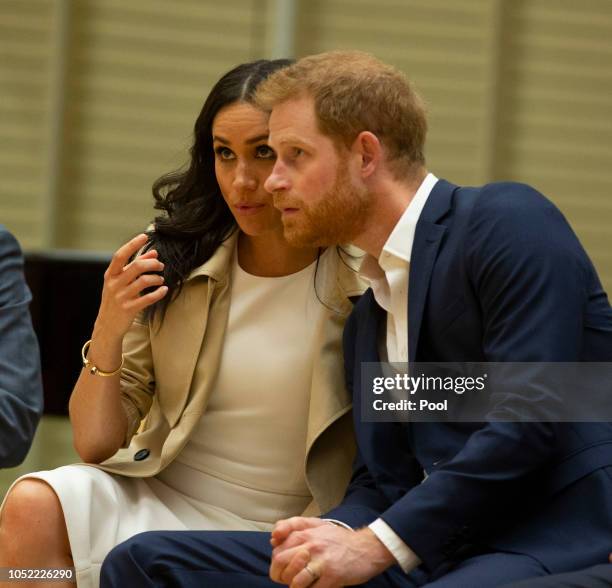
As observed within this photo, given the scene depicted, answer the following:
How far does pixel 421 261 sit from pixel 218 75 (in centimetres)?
311

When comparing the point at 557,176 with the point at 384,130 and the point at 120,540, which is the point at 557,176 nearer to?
the point at 384,130

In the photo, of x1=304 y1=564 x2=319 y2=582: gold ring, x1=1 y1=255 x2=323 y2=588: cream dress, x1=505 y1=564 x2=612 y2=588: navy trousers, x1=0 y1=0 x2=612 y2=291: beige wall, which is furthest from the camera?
x1=0 y1=0 x2=612 y2=291: beige wall

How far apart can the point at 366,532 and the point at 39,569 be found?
27.5 inches

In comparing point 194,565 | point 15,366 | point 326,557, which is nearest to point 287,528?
point 326,557

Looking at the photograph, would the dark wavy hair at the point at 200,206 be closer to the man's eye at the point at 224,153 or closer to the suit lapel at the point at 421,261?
the man's eye at the point at 224,153

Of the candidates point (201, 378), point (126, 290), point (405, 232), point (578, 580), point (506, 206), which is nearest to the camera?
point (578, 580)

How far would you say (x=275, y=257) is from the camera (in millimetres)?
2773

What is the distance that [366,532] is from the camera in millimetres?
2094

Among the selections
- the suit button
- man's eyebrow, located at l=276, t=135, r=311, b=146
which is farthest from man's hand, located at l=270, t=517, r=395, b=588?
man's eyebrow, located at l=276, t=135, r=311, b=146

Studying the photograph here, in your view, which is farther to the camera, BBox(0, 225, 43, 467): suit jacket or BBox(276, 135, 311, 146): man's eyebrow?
BBox(0, 225, 43, 467): suit jacket

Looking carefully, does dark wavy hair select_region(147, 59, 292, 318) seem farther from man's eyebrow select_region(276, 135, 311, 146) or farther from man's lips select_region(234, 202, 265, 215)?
man's eyebrow select_region(276, 135, 311, 146)

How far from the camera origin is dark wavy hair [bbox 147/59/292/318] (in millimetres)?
2701

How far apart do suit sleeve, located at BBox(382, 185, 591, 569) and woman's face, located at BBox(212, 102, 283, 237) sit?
646 mm

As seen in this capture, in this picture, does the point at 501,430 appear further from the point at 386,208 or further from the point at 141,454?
the point at 141,454
